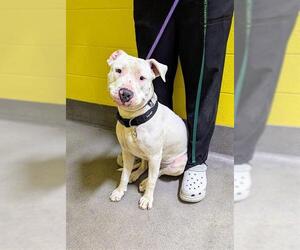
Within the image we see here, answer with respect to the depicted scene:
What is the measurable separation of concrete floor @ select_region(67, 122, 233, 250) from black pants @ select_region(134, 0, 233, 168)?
0.50 ft

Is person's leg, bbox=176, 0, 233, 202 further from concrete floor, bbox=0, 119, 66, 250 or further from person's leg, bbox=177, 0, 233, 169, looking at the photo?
concrete floor, bbox=0, 119, 66, 250

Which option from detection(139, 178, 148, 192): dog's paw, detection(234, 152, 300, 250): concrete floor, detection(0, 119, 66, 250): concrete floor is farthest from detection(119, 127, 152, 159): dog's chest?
detection(234, 152, 300, 250): concrete floor

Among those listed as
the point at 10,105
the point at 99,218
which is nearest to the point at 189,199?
the point at 99,218

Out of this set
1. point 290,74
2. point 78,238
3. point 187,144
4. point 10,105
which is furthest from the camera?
point 187,144

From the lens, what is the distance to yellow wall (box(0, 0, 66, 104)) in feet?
1.40

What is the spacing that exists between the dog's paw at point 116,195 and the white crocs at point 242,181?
2.89ft

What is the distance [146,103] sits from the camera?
3.39 ft

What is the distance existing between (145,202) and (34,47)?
0.82 m

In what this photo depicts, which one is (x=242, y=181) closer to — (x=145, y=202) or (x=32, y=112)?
(x=32, y=112)

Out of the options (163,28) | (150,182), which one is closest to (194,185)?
(150,182)

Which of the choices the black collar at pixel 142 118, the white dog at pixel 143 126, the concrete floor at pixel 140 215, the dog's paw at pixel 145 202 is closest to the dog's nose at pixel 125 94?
the white dog at pixel 143 126

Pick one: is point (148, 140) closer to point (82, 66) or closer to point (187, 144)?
point (187, 144)

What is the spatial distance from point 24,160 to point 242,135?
34 centimetres

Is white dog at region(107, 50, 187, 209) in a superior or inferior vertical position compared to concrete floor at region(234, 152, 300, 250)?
inferior
